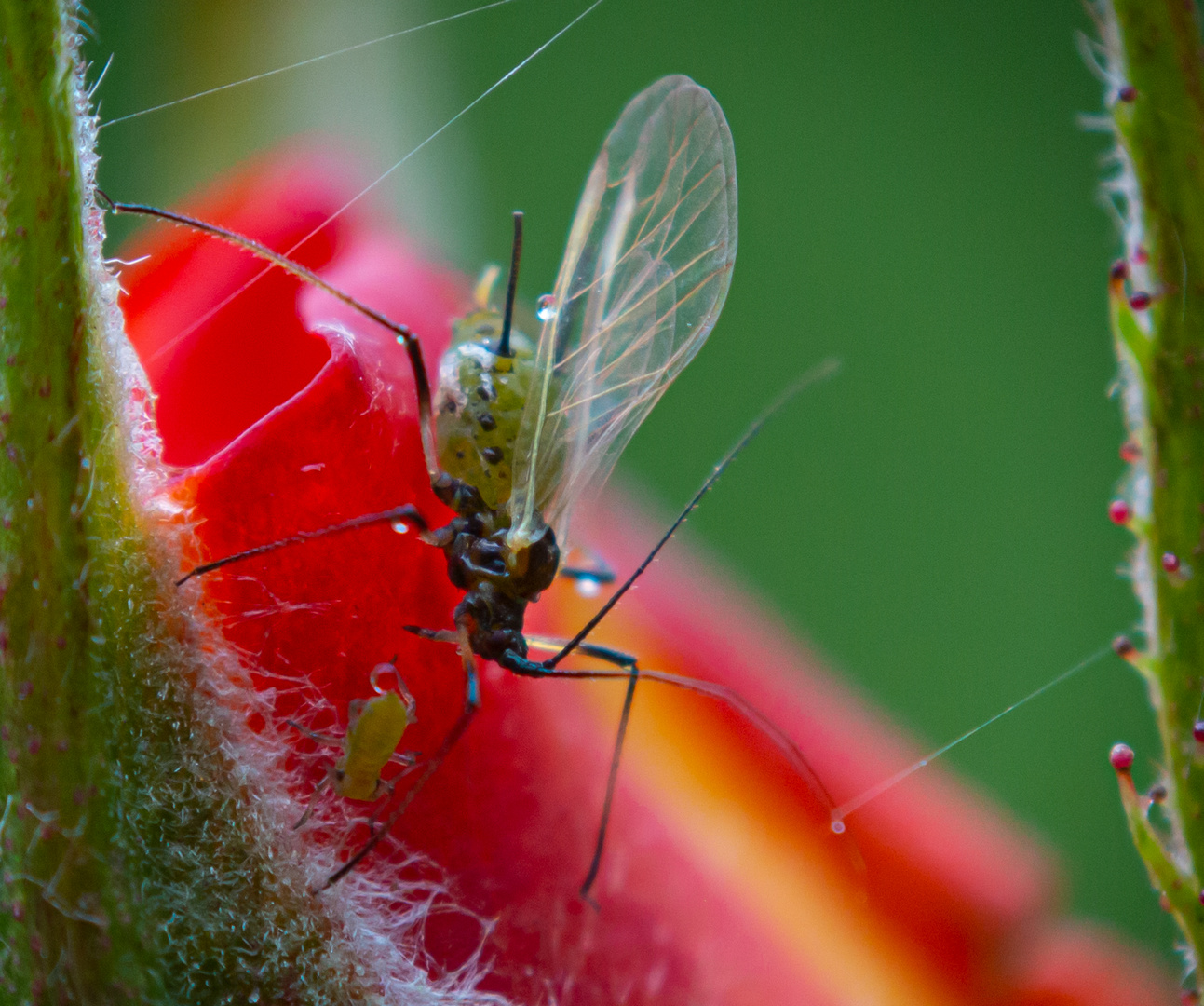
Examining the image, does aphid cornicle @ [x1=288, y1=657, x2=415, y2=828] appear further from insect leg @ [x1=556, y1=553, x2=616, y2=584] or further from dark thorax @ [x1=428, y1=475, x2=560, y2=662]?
insect leg @ [x1=556, y1=553, x2=616, y2=584]

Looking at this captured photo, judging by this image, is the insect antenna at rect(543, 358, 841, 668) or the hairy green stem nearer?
the hairy green stem

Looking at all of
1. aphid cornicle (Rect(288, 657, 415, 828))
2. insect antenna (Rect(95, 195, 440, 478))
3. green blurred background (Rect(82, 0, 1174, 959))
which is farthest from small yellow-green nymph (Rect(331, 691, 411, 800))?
green blurred background (Rect(82, 0, 1174, 959))

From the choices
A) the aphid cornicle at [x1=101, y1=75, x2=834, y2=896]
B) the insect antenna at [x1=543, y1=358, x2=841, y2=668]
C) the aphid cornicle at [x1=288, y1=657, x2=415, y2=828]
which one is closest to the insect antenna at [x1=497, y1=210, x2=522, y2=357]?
the aphid cornicle at [x1=101, y1=75, x2=834, y2=896]

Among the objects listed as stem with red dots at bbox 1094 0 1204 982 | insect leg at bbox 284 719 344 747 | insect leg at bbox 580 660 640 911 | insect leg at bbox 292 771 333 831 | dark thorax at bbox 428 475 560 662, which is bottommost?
insect leg at bbox 580 660 640 911

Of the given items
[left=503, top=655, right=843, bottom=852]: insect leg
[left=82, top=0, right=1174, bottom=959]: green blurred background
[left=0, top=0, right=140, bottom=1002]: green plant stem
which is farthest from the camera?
[left=82, top=0, right=1174, bottom=959]: green blurred background

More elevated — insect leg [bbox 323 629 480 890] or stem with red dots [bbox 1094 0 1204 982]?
stem with red dots [bbox 1094 0 1204 982]

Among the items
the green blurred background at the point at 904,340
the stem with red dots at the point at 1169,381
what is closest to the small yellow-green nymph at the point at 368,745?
the stem with red dots at the point at 1169,381

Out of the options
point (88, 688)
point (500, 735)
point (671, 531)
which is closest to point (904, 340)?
point (671, 531)

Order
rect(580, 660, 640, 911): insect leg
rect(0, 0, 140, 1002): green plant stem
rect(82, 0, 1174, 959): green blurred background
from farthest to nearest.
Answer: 1. rect(82, 0, 1174, 959): green blurred background
2. rect(580, 660, 640, 911): insect leg
3. rect(0, 0, 140, 1002): green plant stem

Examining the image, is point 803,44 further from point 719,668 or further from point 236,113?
point 719,668
